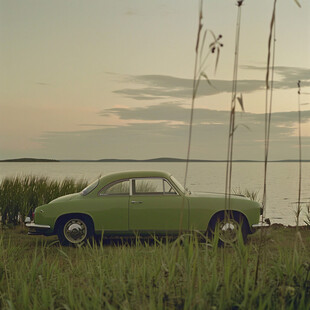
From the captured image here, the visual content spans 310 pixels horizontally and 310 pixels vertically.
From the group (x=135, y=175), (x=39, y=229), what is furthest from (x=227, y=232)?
(x=39, y=229)

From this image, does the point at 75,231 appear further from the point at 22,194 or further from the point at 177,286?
the point at 177,286

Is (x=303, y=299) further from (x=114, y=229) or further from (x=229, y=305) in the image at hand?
(x=114, y=229)

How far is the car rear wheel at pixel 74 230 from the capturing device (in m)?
10.9

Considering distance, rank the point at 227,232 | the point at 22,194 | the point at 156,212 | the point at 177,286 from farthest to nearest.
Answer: the point at 22,194
the point at 156,212
the point at 227,232
the point at 177,286

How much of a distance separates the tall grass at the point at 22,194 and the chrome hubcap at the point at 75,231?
3.77 m

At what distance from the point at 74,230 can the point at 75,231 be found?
0.03m

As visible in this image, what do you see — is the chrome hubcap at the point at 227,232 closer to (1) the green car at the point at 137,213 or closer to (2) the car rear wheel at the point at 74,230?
(1) the green car at the point at 137,213

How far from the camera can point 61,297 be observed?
16.9 feet

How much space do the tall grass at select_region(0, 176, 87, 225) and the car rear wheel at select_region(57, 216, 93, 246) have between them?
3723mm

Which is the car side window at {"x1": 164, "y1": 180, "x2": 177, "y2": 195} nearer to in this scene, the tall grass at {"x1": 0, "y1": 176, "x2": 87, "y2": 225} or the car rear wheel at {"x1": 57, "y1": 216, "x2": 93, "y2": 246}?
the car rear wheel at {"x1": 57, "y1": 216, "x2": 93, "y2": 246}

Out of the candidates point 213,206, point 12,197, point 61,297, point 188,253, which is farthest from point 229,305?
point 12,197

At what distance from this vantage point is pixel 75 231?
10.9 metres

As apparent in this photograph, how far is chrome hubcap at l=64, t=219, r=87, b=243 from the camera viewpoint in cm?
1091

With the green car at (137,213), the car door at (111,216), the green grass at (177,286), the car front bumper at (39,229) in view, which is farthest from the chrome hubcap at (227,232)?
the car front bumper at (39,229)
